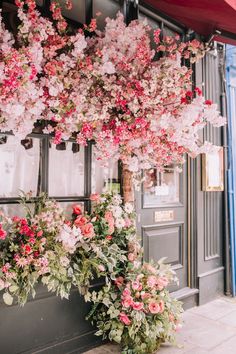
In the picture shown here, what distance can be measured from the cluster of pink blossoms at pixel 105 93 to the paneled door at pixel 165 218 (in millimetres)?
822

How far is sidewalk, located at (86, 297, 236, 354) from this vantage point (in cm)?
395

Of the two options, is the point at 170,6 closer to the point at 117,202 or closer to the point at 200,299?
the point at 117,202

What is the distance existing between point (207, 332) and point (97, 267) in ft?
6.00

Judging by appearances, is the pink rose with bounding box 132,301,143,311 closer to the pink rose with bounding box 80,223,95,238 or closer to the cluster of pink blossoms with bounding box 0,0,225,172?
the pink rose with bounding box 80,223,95,238

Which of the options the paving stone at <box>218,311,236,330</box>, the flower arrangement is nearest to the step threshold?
the paving stone at <box>218,311,236,330</box>

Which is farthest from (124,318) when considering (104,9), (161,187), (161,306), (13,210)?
(104,9)

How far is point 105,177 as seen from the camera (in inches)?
171

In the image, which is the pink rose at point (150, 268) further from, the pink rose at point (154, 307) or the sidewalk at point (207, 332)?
the sidewalk at point (207, 332)

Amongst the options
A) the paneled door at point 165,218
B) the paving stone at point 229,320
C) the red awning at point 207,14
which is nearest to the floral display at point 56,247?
the paneled door at point 165,218

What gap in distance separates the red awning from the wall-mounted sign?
2.41 metres

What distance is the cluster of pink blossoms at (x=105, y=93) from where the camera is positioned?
10.2 feet

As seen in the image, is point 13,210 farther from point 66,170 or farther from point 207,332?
point 207,332

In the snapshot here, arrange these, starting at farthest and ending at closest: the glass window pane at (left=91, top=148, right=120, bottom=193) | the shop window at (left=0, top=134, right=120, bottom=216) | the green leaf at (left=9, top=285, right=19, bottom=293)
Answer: the glass window pane at (left=91, top=148, right=120, bottom=193)
the shop window at (left=0, top=134, right=120, bottom=216)
the green leaf at (left=9, top=285, right=19, bottom=293)

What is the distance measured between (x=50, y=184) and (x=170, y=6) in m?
2.42
